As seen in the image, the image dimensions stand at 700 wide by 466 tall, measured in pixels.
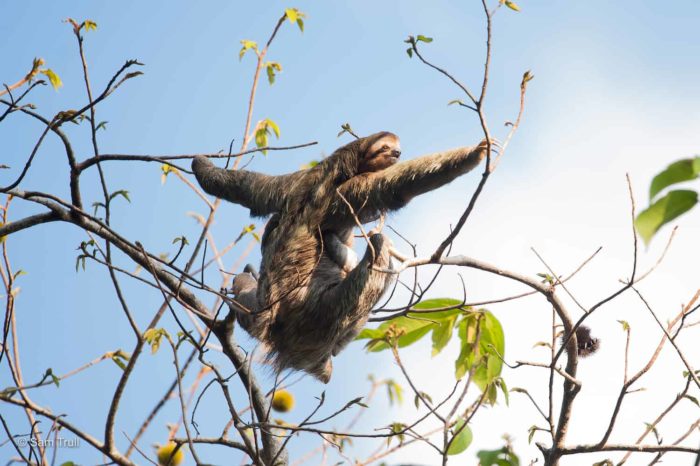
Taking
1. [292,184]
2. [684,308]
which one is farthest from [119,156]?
[684,308]

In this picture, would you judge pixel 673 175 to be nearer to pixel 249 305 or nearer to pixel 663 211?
pixel 663 211

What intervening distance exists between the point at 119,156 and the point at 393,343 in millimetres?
3217

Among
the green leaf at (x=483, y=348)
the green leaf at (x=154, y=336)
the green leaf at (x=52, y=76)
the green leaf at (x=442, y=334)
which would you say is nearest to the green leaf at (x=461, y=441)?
the green leaf at (x=483, y=348)

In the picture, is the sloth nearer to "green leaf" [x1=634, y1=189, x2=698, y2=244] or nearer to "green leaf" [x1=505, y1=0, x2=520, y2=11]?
"green leaf" [x1=505, y1=0, x2=520, y2=11]

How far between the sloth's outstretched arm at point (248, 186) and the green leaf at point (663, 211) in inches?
262

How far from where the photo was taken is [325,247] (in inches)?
328

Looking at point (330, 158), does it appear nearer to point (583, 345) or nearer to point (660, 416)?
point (583, 345)

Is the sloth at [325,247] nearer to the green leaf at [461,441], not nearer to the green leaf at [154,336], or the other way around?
the green leaf at [154,336]

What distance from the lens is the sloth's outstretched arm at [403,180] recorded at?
732 centimetres

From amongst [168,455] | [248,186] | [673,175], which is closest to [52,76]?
[248,186]

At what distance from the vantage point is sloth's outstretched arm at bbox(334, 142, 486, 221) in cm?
732

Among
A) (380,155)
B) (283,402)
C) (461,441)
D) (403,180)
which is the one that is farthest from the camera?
(283,402)

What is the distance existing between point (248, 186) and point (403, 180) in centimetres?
210

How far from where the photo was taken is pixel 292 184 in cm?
852
